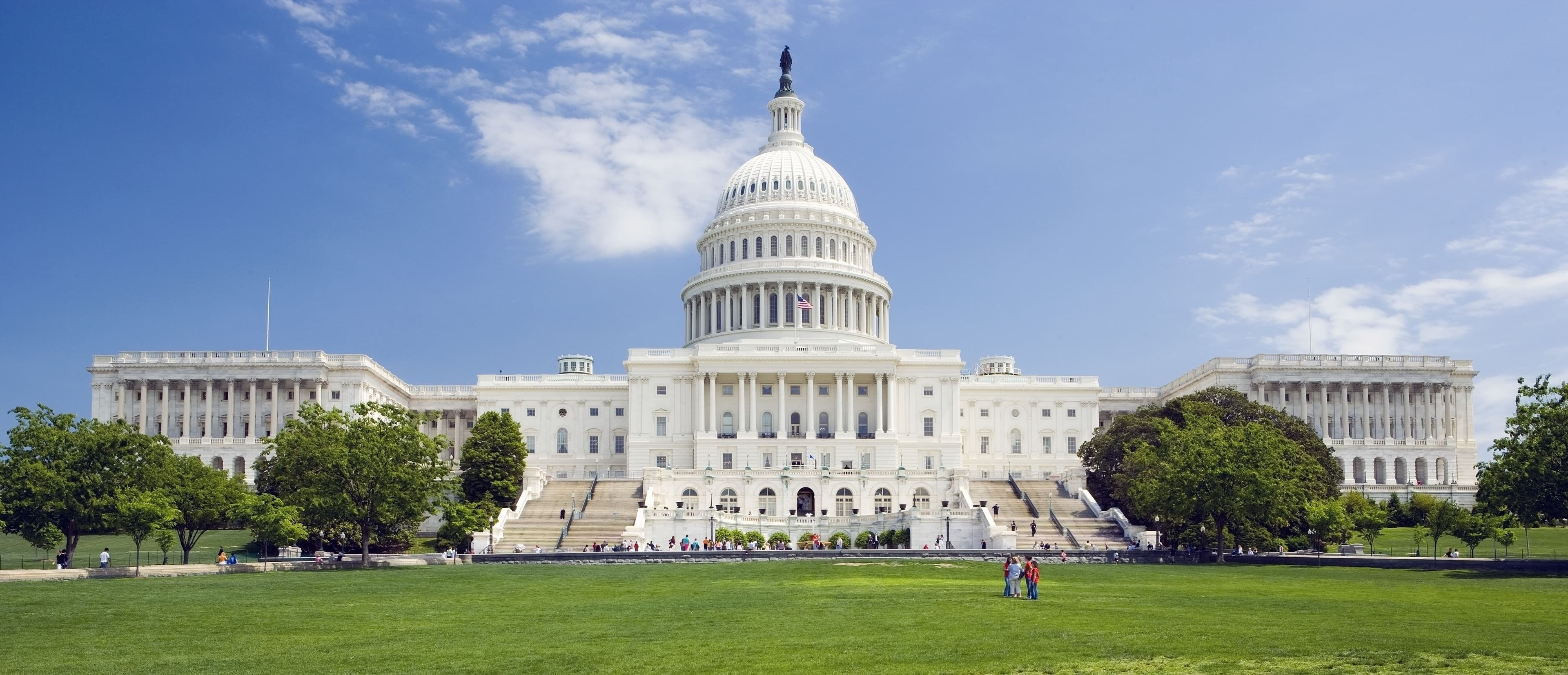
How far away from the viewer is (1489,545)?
82.1 metres

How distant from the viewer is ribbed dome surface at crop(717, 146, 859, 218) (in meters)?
138

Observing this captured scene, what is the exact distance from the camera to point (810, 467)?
337 ft

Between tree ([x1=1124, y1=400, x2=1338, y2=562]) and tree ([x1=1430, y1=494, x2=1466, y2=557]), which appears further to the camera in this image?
tree ([x1=1124, y1=400, x2=1338, y2=562])

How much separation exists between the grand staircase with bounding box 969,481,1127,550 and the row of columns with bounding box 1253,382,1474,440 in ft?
138

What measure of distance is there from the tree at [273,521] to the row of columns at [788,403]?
53265 millimetres

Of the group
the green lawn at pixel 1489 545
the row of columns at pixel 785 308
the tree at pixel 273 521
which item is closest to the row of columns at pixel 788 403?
the row of columns at pixel 785 308

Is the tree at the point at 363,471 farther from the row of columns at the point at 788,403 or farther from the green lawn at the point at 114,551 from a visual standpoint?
the row of columns at the point at 788,403

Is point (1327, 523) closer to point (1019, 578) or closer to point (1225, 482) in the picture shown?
point (1225, 482)

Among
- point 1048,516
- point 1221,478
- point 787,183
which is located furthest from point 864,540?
point 787,183

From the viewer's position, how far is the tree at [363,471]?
66.1 m

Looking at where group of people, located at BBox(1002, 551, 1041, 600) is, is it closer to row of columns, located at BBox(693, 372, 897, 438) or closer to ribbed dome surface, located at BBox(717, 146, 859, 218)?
row of columns, located at BBox(693, 372, 897, 438)

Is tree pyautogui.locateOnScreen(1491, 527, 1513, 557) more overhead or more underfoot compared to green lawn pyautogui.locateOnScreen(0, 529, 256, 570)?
more overhead

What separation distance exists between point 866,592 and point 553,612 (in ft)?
33.1

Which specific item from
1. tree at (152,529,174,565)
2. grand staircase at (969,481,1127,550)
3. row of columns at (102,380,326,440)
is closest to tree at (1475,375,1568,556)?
grand staircase at (969,481,1127,550)
